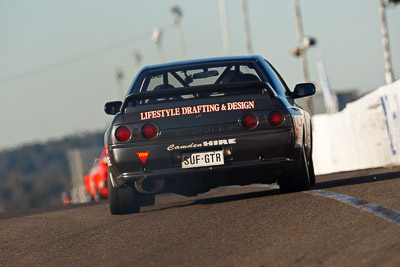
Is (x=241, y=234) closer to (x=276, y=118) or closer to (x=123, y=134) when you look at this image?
(x=276, y=118)

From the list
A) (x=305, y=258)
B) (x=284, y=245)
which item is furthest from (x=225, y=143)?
(x=305, y=258)

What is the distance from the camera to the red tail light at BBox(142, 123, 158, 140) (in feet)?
28.5

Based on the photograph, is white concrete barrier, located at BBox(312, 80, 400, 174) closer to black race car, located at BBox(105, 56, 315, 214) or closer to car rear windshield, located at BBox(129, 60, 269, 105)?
car rear windshield, located at BBox(129, 60, 269, 105)

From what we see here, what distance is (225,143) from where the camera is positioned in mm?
8609

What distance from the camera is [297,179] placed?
9.10 metres

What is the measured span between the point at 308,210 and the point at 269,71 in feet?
8.29

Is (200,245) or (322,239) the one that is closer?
(322,239)

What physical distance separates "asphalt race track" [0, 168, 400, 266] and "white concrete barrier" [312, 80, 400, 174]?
5.64 metres

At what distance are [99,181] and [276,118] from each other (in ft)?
41.8

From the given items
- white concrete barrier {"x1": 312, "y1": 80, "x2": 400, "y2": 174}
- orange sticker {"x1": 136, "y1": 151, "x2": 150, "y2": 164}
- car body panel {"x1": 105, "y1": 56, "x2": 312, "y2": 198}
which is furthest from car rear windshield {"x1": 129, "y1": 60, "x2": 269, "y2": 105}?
white concrete barrier {"x1": 312, "y1": 80, "x2": 400, "y2": 174}

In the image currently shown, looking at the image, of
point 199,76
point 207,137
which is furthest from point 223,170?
point 199,76

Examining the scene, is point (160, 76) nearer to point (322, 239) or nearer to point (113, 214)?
point (113, 214)

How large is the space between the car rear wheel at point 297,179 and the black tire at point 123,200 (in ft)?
4.72

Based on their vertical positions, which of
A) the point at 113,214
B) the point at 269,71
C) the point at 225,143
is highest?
the point at 269,71
